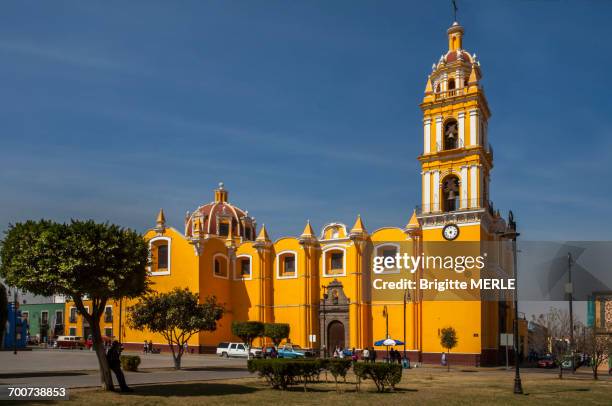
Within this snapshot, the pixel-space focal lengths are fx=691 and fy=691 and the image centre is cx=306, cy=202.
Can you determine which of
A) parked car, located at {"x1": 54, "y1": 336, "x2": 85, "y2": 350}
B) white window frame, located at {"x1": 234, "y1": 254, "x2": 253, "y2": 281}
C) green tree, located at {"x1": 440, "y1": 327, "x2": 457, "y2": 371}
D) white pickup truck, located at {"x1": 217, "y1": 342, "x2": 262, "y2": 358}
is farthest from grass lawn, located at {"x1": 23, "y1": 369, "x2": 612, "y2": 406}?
parked car, located at {"x1": 54, "y1": 336, "x2": 85, "y2": 350}

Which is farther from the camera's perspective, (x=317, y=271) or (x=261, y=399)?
(x=317, y=271)

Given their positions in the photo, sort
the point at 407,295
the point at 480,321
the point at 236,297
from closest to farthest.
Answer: the point at 480,321
the point at 407,295
the point at 236,297

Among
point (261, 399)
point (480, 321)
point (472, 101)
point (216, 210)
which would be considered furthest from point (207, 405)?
point (216, 210)

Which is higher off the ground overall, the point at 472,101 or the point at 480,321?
the point at 472,101

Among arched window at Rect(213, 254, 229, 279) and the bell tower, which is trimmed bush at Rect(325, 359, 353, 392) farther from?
arched window at Rect(213, 254, 229, 279)

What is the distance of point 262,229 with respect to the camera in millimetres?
57594

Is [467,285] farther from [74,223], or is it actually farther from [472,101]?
[74,223]

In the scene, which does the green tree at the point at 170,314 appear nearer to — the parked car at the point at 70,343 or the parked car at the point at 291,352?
the parked car at the point at 291,352

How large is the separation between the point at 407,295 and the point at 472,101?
14.4m

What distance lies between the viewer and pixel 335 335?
176 ft

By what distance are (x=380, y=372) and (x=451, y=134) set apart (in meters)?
29.8

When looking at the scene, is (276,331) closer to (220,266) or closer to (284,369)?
(220,266)

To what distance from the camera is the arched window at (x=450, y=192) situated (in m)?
48.1

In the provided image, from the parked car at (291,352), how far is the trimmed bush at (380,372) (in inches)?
922
